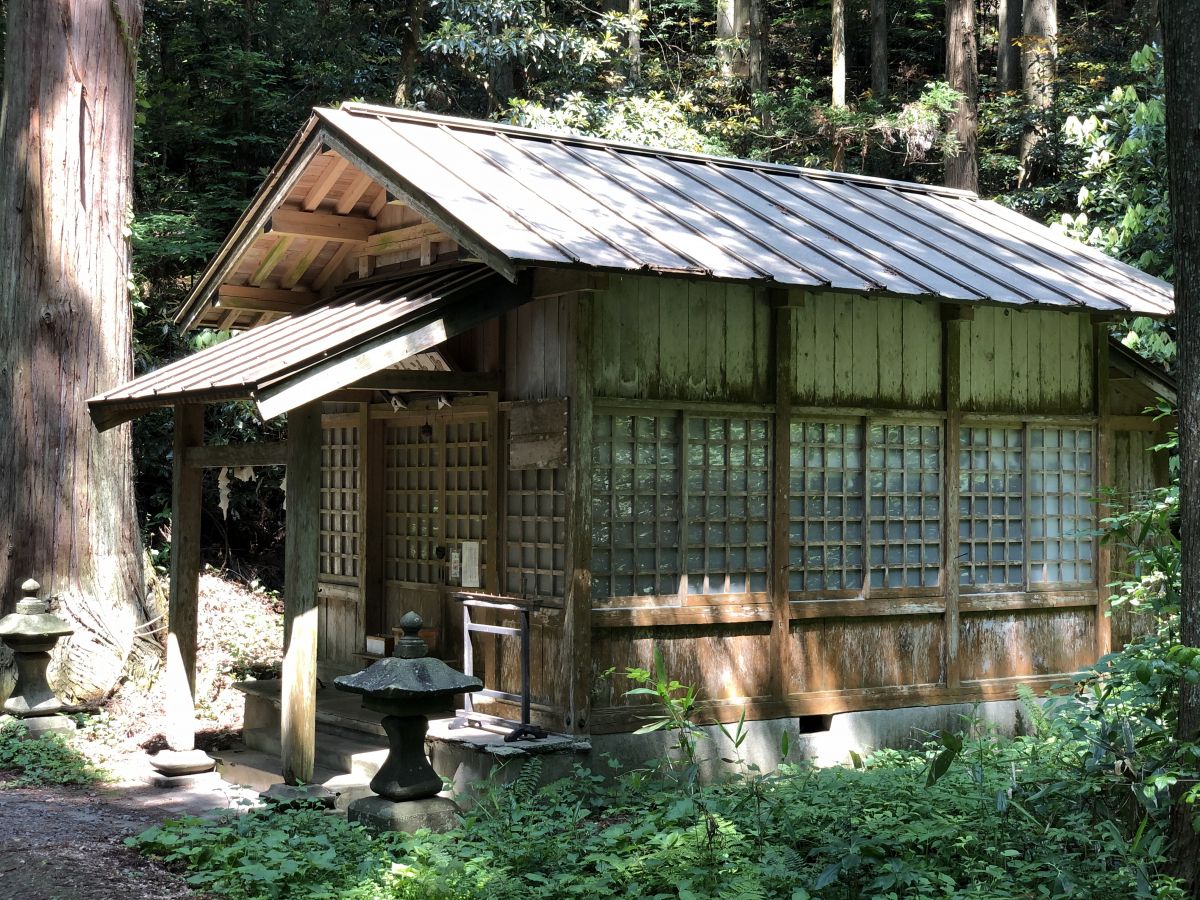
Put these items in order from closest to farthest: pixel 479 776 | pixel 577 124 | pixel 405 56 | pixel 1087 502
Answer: pixel 479 776 → pixel 1087 502 → pixel 577 124 → pixel 405 56

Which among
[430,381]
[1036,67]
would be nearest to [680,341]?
[430,381]

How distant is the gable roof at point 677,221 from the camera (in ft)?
28.0

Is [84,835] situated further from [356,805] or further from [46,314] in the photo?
[46,314]

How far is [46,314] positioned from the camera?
11.6m

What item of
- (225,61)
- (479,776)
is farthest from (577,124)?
(479,776)

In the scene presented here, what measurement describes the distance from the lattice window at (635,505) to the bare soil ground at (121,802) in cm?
302

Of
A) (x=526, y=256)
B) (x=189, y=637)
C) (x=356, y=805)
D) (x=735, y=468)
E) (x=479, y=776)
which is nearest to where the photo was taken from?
(x=356, y=805)

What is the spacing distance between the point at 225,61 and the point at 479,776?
14360 millimetres

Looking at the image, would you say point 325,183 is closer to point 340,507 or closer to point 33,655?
point 340,507

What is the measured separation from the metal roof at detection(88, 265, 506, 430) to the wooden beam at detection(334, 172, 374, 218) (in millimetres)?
812

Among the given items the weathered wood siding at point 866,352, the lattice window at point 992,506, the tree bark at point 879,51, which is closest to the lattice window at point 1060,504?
the lattice window at point 992,506

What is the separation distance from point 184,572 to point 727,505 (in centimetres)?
447

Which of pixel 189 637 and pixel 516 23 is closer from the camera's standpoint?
pixel 189 637

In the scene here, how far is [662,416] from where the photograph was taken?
30.5 feet
